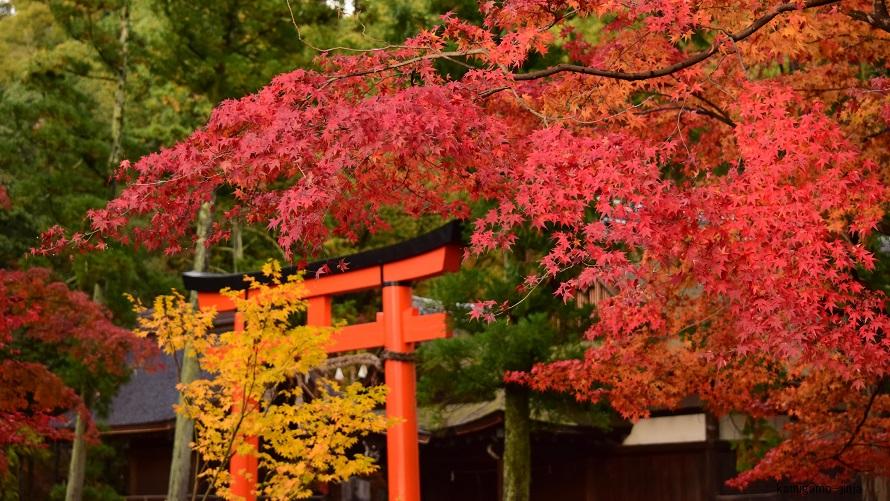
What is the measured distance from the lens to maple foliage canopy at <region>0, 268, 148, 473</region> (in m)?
13.6

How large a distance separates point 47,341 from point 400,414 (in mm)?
6817

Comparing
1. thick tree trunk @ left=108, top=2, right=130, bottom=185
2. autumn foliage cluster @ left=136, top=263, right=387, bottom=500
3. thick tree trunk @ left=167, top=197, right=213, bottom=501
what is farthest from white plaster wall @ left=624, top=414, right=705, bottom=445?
thick tree trunk @ left=108, top=2, right=130, bottom=185

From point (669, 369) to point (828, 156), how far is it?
4697 mm

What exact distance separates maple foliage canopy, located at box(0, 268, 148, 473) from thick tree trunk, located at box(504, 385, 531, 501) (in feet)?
20.5

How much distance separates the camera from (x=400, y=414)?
13.0 m

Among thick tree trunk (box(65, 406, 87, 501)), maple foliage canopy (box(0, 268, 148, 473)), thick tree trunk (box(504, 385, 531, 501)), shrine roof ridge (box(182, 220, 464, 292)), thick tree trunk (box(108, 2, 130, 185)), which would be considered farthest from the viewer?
→ thick tree trunk (box(108, 2, 130, 185))

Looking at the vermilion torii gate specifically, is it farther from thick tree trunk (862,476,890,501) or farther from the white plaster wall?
thick tree trunk (862,476,890,501)

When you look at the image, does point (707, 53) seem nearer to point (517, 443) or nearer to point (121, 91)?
point (517, 443)

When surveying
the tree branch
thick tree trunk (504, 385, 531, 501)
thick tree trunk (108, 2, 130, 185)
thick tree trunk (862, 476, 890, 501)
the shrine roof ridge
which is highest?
thick tree trunk (108, 2, 130, 185)

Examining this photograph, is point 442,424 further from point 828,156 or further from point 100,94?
point 100,94

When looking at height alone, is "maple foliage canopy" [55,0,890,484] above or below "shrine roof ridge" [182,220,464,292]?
below

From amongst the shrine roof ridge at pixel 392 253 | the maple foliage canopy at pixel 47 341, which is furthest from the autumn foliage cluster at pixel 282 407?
the maple foliage canopy at pixel 47 341

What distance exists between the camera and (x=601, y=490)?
1675 centimetres

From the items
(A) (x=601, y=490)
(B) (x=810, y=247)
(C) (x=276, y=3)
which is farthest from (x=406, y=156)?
(C) (x=276, y=3)
